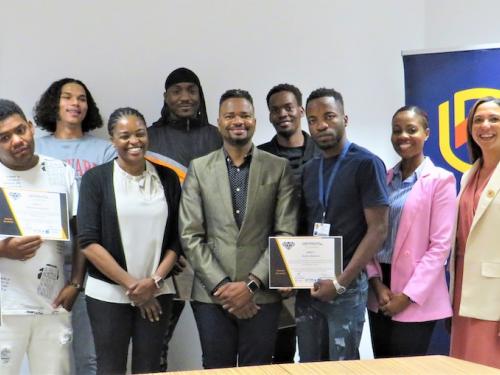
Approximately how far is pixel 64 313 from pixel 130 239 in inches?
18.9

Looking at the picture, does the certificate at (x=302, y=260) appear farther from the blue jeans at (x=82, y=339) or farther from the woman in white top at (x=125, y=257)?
the blue jeans at (x=82, y=339)

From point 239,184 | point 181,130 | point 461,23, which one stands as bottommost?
point 239,184

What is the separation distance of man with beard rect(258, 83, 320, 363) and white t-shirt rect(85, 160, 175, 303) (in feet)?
2.87

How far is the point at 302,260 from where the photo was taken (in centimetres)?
254

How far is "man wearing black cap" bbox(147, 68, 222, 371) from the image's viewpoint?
348cm

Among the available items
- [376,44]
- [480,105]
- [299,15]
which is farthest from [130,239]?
[376,44]

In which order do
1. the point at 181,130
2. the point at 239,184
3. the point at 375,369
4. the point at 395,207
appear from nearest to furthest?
the point at 375,369 → the point at 239,184 → the point at 395,207 → the point at 181,130

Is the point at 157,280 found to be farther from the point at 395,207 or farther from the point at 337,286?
the point at 395,207

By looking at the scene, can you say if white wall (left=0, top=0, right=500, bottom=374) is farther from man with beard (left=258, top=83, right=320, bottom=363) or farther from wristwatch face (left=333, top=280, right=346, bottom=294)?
wristwatch face (left=333, top=280, right=346, bottom=294)

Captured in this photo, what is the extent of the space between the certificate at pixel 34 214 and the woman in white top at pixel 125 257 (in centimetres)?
11

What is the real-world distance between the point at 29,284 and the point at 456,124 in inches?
119

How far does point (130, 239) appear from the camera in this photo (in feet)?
8.62

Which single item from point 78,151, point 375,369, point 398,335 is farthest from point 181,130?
point 375,369

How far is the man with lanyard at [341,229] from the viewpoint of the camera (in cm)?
258
